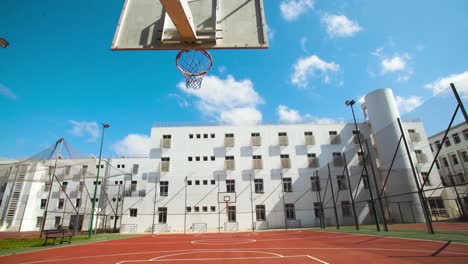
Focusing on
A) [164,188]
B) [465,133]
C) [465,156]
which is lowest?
[465,156]

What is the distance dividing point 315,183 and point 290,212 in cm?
404

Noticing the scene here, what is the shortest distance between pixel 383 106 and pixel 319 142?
289 inches

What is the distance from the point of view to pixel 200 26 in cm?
668

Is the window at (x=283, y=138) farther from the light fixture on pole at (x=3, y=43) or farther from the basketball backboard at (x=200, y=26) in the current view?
the light fixture on pole at (x=3, y=43)

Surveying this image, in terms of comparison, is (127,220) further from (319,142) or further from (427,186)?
(427,186)

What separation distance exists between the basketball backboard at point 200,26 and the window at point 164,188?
817 inches

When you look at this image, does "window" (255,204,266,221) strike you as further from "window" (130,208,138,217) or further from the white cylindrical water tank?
"window" (130,208,138,217)

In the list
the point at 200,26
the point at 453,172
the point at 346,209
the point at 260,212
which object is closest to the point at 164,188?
the point at 260,212

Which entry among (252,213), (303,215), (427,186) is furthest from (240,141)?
(427,186)

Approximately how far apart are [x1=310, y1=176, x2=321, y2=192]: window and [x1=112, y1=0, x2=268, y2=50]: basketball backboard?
837 inches

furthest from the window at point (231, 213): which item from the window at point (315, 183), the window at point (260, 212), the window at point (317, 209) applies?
the window at point (315, 183)

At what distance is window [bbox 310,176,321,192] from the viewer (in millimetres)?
25017

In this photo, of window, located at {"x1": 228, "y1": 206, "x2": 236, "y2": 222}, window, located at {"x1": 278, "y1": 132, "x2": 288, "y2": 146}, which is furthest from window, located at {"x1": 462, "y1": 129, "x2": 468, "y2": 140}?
window, located at {"x1": 228, "y1": 206, "x2": 236, "y2": 222}

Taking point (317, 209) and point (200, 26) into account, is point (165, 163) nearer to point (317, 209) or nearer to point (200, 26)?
point (317, 209)
